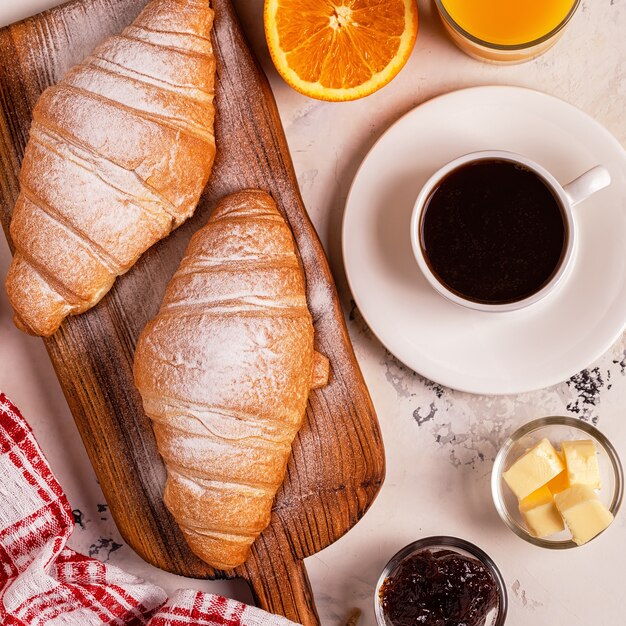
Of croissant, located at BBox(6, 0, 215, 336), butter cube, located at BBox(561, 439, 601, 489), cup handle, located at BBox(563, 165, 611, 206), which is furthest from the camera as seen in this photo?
butter cube, located at BBox(561, 439, 601, 489)

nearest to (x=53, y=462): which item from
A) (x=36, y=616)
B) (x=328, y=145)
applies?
(x=36, y=616)

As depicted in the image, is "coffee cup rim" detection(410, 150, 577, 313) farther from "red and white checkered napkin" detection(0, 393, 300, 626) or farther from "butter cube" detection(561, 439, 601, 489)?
"red and white checkered napkin" detection(0, 393, 300, 626)

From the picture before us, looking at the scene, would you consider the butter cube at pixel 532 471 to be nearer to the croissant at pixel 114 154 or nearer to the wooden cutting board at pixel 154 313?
the wooden cutting board at pixel 154 313

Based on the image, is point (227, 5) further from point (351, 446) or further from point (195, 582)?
point (195, 582)

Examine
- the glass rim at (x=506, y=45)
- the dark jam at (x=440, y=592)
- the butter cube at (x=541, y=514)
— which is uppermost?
the glass rim at (x=506, y=45)

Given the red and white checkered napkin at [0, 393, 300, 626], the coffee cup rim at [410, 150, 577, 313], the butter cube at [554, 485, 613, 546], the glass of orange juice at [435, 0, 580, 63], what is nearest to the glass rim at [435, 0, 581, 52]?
the glass of orange juice at [435, 0, 580, 63]

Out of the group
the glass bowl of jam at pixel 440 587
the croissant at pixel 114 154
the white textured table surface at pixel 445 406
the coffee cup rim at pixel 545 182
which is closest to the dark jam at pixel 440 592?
the glass bowl of jam at pixel 440 587

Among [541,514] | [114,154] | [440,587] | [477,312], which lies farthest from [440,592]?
[114,154]
